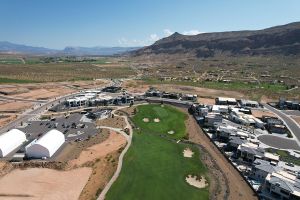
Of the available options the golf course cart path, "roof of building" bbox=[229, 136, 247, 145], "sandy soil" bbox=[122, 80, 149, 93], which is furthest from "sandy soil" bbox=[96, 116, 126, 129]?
"sandy soil" bbox=[122, 80, 149, 93]

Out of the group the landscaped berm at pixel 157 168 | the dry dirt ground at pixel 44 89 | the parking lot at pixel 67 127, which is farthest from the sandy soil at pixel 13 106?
the landscaped berm at pixel 157 168

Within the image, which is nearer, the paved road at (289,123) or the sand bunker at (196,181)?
the sand bunker at (196,181)

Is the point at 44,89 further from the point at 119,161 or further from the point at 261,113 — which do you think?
the point at 261,113

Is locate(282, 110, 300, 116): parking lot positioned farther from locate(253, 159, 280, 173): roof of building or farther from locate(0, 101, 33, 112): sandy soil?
locate(0, 101, 33, 112): sandy soil

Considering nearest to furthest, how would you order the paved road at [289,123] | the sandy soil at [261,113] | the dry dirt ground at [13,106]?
the paved road at [289,123]
the sandy soil at [261,113]
the dry dirt ground at [13,106]

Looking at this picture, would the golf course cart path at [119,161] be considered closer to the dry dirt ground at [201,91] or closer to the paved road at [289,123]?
the paved road at [289,123]

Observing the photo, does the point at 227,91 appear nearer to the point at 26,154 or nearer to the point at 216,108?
the point at 216,108

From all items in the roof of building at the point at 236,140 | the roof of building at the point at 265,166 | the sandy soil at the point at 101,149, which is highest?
the roof of building at the point at 265,166

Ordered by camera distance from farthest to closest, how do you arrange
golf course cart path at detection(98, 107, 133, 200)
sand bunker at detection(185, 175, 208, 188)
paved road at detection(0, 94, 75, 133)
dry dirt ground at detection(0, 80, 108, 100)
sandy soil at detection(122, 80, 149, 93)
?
sandy soil at detection(122, 80, 149, 93) < dry dirt ground at detection(0, 80, 108, 100) < paved road at detection(0, 94, 75, 133) < sand bunker at detection(185, 175, 208, 188) < golf course cart path at detection(98, 107, 133, 200)
